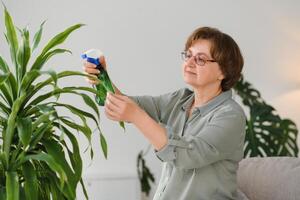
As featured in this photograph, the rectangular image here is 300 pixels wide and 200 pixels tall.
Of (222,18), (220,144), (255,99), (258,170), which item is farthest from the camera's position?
(222,18)

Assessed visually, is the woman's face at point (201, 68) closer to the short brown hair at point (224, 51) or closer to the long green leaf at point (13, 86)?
the short brown hair at point (224, 51)

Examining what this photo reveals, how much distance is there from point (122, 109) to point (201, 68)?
1.21 ft

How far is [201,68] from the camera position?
1658mm

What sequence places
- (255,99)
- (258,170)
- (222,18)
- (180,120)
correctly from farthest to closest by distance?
(222,18) < (255,99) < (258,170) < (180,120)

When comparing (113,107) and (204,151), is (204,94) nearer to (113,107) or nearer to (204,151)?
(204,151)

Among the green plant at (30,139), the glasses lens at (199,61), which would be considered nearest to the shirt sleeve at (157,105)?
the glasses lens at (199,61)

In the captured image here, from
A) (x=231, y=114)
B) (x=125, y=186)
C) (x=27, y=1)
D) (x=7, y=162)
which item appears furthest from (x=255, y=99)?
(x=7, y=162)

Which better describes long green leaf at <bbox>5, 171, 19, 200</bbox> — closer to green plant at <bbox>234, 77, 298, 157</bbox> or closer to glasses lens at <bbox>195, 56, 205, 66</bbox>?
glasses lens at <bbox>195, 56, 205, 66</bbox>

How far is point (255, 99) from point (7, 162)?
6.16ft

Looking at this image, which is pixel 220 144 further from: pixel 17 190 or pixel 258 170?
pixel 17 190

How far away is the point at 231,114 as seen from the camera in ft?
5.26

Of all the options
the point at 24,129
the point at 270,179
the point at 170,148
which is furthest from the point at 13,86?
the point at 270,179

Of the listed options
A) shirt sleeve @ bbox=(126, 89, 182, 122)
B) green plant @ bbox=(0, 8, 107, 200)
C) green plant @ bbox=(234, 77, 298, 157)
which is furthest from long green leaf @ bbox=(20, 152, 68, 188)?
green plant @ bbox=(234, 77, 298, 157)

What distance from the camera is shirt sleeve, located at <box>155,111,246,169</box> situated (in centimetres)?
148
